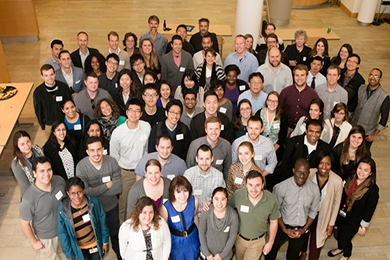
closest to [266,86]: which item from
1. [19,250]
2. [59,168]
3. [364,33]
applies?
[59,168]

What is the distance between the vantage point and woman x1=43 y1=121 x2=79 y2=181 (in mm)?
4598

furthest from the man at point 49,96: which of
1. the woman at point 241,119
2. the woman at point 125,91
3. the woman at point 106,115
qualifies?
the woman at point 241,119

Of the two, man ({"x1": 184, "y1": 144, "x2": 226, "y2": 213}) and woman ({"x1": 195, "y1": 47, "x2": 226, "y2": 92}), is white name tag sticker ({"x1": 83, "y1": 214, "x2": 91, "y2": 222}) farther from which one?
woman ({"x1": 195, "y1": 47, "x2": 226, "y2": 92})

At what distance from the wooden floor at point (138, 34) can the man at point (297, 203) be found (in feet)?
2.54

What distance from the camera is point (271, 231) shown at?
13.0 feet

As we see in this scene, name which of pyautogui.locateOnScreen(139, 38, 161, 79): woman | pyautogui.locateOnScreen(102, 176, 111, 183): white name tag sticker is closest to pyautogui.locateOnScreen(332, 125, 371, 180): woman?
pyautogui.locateOnScreen(102, 176, 111, 183): white name tag sticker

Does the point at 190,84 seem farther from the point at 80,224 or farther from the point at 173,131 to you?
the point at 80,224

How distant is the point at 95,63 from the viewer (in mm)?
6566

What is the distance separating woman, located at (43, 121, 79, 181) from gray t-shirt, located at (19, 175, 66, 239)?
26.6 inches

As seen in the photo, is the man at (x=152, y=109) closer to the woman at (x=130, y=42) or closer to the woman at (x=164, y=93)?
the woman at (x=164, y=93)

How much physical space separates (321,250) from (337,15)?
11581mm

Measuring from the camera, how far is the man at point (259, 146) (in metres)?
4.45

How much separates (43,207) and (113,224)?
0.97 meters

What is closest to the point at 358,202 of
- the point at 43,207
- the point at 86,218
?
the point at 86,218
